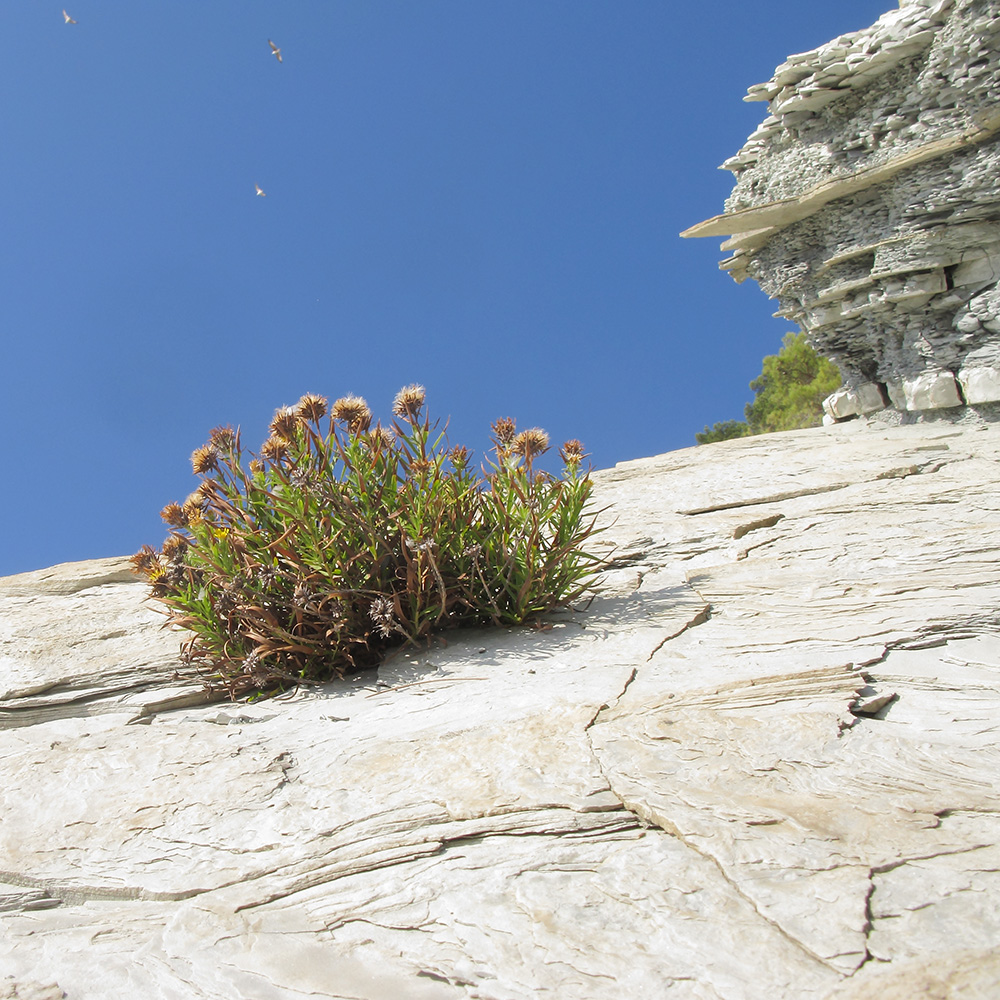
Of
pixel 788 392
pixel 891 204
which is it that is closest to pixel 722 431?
pixel 788 392

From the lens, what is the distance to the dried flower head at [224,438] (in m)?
4.14

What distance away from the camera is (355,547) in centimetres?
404

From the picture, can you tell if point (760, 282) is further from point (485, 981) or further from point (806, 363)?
point (806, 363)

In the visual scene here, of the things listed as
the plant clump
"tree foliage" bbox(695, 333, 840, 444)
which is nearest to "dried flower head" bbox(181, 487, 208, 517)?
the plant clump

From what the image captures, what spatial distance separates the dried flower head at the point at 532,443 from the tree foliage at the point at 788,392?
19.5m

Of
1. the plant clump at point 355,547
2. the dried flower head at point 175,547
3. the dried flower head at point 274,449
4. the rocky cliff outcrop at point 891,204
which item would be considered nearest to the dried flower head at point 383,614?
the plant clump at point 355,547

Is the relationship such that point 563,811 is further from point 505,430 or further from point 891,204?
point 891,204

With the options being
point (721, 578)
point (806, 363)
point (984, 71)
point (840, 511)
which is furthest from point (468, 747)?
point (806, 363)

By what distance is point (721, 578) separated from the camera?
183 inches

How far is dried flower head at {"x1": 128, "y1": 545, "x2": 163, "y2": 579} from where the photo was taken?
4.61 meters

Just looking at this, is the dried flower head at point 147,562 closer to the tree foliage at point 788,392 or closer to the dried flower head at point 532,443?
the dried flower head at point 532,443

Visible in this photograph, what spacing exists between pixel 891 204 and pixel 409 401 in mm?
7611

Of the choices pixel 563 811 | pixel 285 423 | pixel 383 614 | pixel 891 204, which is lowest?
pixel 563 811

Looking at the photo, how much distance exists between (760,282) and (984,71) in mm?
3550
